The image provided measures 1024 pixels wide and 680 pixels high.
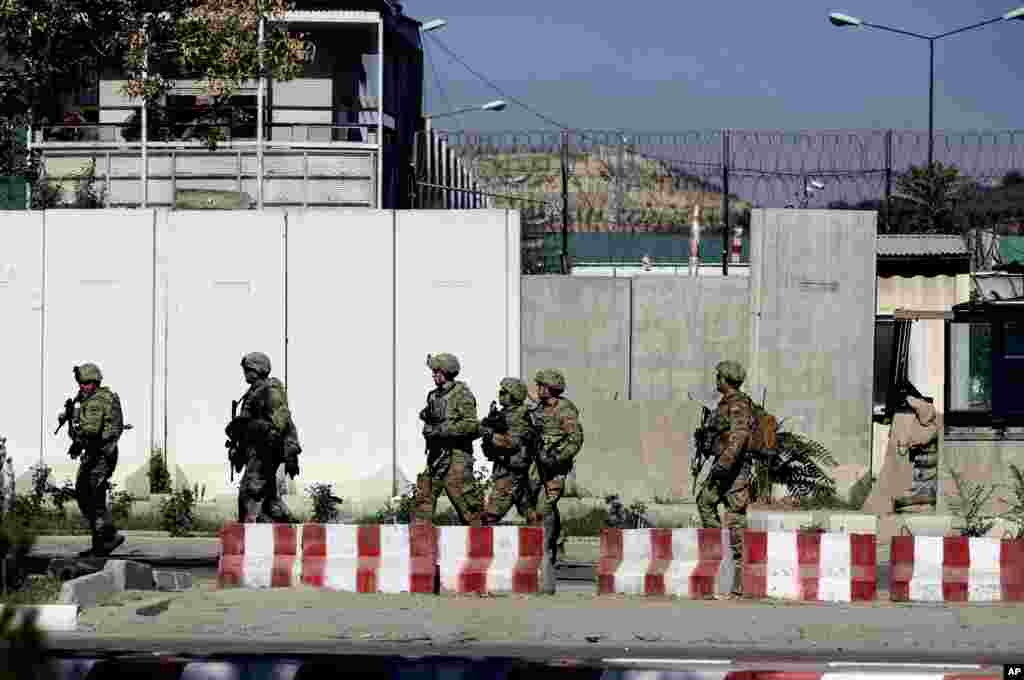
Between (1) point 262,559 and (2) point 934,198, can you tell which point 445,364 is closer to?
(1) point 262,559

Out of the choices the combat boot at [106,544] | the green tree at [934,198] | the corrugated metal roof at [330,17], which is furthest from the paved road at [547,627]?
the green tree at [934,198]

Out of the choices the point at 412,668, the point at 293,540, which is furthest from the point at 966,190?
the point at 412,668

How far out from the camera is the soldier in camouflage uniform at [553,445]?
51.5ft

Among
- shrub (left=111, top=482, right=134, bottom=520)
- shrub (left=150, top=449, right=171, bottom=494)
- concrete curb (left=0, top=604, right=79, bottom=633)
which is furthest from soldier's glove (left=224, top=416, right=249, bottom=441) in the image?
shrub (left=150, top=449, right=171, bottom=494)

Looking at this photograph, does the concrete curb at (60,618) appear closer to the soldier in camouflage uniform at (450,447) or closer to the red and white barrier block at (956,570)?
the soldier in camouflage uniform at (450,447)

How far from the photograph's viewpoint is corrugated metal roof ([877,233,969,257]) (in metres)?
25.9

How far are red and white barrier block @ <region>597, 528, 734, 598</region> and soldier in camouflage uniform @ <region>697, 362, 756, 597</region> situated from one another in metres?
0.36

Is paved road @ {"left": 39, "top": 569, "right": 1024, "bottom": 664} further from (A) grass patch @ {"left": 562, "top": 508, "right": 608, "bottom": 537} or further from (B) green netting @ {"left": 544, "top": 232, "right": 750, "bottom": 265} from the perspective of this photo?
(B) green netting @ {"left": 544, "top": 232, "right": 750, "bottom": 265}

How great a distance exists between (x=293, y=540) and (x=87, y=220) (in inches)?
378

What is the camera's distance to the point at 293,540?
46.5ft

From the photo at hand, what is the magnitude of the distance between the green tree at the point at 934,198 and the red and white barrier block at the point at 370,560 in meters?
17.0

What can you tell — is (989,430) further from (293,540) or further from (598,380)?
(293,540)

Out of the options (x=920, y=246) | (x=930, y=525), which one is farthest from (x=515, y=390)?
(x=920, y=246)

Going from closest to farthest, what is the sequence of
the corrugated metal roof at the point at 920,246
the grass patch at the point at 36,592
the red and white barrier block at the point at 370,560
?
1. the grass patch at the point at 36,592
2. the red and white barrier block at the point at 370,560
3. the corrugated metal roof at the point at 920,246
